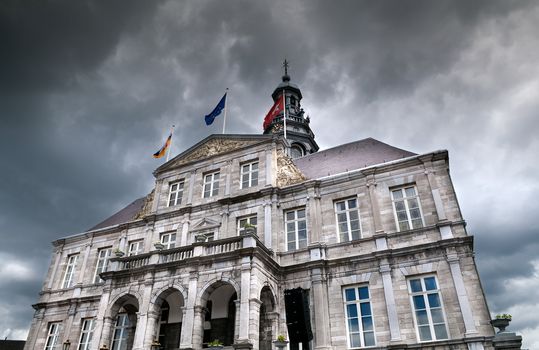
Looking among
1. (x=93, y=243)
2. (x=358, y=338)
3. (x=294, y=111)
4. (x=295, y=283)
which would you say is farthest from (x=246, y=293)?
(x=294, y=111)

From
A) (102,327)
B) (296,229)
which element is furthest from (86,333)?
(296,229)

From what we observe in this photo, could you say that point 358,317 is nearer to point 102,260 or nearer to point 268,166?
point 268,166

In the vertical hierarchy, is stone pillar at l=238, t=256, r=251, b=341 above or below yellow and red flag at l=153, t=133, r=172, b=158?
below

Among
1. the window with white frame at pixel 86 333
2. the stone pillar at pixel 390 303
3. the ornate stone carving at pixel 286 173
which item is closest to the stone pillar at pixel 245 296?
the stone pillar at pixel 390 303

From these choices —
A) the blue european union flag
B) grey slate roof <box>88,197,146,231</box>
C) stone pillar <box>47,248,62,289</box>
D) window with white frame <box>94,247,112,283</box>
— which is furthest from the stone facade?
grey slate roof <box>88,197,146,231</box>

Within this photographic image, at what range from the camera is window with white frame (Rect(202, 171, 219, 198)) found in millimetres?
22656

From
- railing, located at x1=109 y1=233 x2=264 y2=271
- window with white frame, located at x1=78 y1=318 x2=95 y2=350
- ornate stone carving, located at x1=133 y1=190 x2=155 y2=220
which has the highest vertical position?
ornate stone carving, located at x1=133 y1=190 x2=155 y2=220

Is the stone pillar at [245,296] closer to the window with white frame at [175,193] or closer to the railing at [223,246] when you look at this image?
the railing at [223,246]

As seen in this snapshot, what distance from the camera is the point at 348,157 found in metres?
22.2

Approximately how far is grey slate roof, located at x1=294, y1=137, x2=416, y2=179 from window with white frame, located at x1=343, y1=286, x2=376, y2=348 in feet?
21.0

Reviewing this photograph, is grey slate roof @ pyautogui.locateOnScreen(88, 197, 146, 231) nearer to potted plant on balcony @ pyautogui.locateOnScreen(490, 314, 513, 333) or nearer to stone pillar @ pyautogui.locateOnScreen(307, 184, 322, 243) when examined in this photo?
stone pillar @ pyautogui.locateOnScreen(307, 184, 322, 243)

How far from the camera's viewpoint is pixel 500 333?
13.1m

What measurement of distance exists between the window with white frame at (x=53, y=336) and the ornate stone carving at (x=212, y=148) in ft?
38.7

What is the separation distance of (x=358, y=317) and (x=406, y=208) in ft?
17.2
